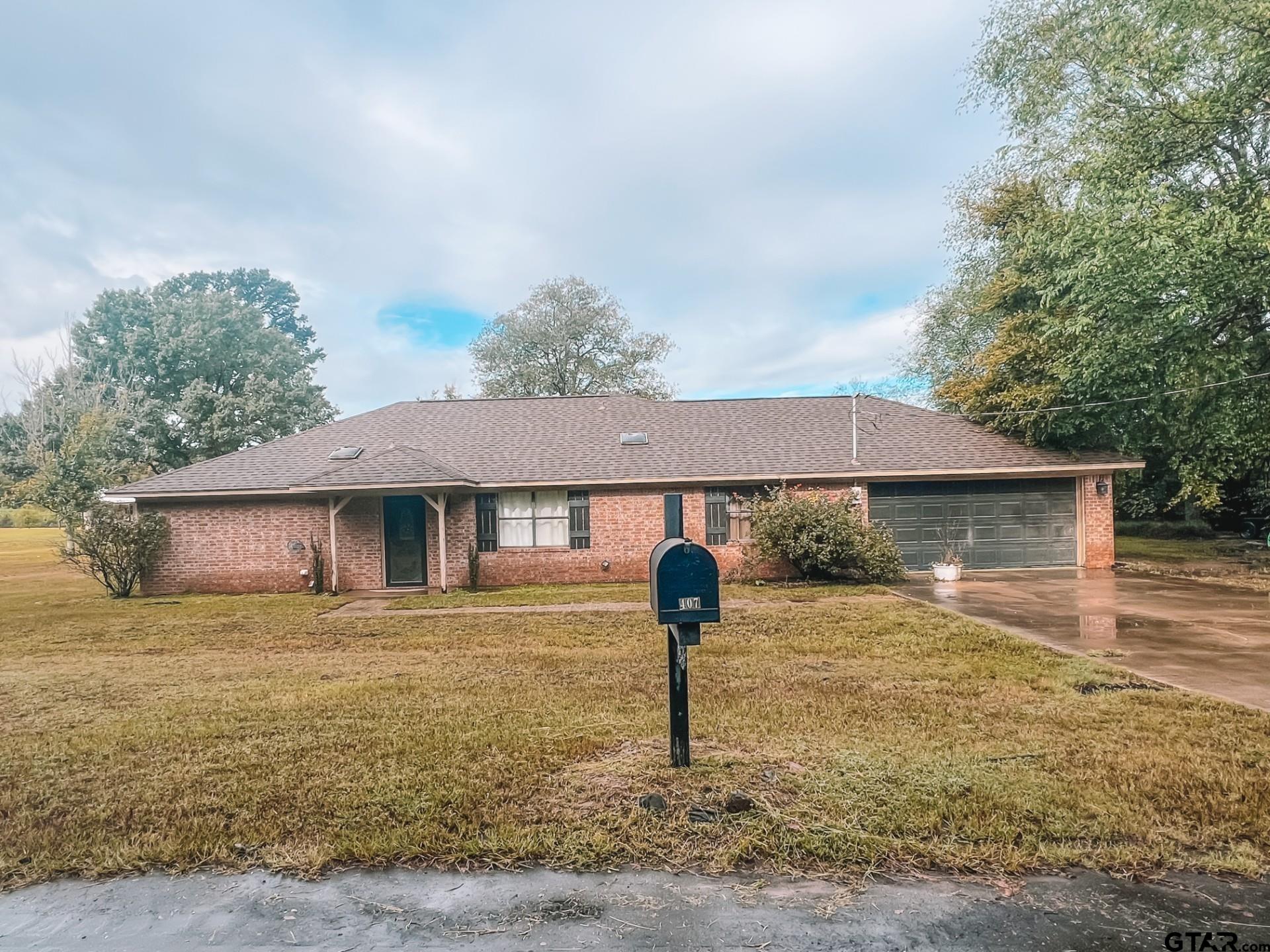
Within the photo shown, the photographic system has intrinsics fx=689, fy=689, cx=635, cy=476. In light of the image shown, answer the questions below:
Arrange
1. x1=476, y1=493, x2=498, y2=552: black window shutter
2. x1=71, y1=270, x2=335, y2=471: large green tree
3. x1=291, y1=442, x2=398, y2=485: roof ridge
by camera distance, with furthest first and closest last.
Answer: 1. x1=71, y1=270, x2=335, y2=471: large green tree
2. x1=476, y1=493, x2=498, y2=552: black window shutter
3. x1=291, y1=442, x2=398, y2=485: roof ridge

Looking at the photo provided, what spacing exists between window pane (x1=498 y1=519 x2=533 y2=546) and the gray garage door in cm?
751

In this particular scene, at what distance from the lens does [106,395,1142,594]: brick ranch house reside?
1432 cm

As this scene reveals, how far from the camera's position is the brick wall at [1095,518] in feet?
49.6

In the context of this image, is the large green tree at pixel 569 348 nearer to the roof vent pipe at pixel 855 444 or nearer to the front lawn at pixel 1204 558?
the roof vent pipe at pixel 855 444

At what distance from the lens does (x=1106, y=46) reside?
15.7 metres

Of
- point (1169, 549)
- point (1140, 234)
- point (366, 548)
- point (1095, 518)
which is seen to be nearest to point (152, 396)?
point (366, 548)

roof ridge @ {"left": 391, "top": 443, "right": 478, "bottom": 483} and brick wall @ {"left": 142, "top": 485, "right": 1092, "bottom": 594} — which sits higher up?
roof ridge @ {"left": 391, "top": 443, "right": 478, "bottom": 483}

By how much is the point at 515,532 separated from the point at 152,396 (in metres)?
24.8

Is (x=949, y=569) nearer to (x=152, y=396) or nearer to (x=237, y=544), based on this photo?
(x=237, y=544)

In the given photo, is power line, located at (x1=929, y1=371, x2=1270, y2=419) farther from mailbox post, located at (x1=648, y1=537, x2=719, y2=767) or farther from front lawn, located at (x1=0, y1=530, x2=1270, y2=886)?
mailbox post, located at (x1=648, y1=537, x2=719, y2=767)

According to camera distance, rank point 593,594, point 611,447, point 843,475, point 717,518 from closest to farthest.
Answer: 1. point 593,594
2. point 843,475
3. point 717,518
4. point 611,447

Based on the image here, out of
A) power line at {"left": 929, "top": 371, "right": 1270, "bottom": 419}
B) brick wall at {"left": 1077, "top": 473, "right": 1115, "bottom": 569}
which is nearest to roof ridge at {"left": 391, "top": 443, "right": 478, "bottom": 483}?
power line at {"left": 929, "top": 371, "right": 1270, "bottom": 419}

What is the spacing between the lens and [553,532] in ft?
49.0

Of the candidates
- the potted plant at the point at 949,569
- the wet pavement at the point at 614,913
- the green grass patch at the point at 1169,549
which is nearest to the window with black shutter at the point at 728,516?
the potted plant at the point at 949,569
